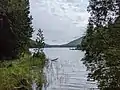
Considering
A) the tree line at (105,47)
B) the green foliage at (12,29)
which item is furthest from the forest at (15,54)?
the tree line at (105,47)

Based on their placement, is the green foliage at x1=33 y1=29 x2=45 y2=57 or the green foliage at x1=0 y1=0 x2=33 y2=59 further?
the green foliage at x1=33 y1=29 x2=45 y2=57

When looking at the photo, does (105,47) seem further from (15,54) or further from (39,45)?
(39,45)

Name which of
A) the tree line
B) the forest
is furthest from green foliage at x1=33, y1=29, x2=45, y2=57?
the tree line

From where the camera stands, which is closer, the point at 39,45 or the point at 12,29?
the point at 12,29

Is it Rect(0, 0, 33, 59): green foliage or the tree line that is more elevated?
Rect(0, 0, 33, 59): green foliage

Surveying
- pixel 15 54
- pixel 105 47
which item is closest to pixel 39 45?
pixel 15 54

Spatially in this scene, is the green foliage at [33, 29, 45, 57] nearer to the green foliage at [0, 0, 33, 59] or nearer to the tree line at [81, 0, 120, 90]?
the green foliage at [0, 0, 33, 59]


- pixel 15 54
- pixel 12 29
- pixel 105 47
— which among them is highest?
pixel 12 29

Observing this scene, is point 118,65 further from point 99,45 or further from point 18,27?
point 18,27

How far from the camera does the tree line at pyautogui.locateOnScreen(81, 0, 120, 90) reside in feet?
47.2

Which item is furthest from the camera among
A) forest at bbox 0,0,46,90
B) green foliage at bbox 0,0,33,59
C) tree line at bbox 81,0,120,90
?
green foliage at bbox 0,0,33,59

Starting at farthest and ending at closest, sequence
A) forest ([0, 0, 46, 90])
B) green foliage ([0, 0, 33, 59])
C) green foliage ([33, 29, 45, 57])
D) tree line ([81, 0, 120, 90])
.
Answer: green foliage ([33, 29, 45, 57])
green foliage ([0, 0, 33, 59])
forest ([0, 0, 46, 90])
tree line ([81, 0, 120, 90])

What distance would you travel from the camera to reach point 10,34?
103ft

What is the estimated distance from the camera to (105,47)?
14.9 meters
